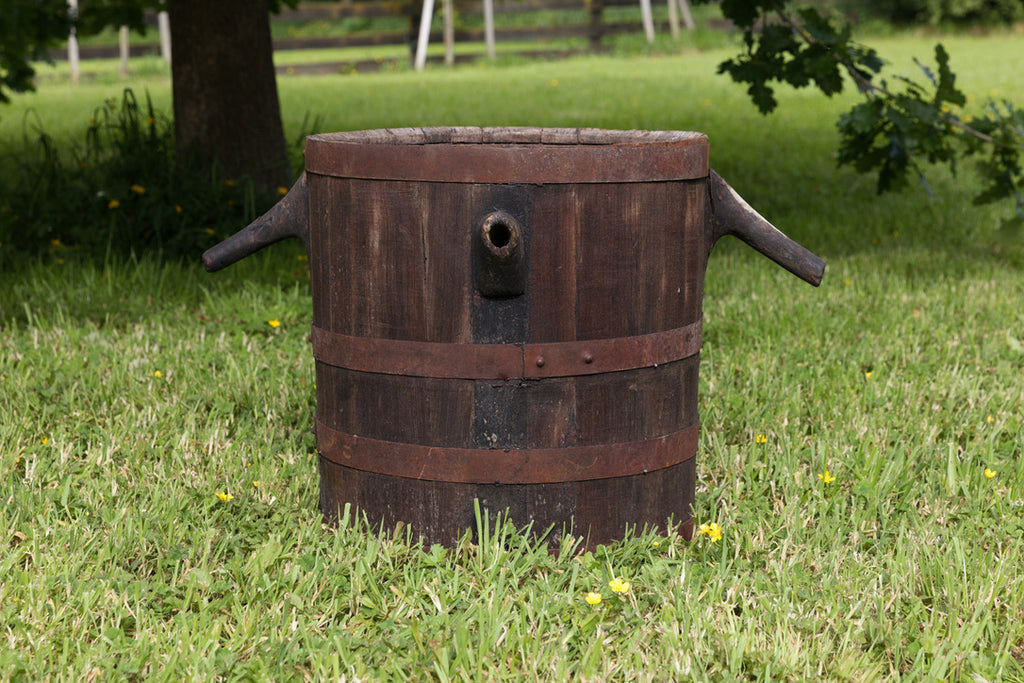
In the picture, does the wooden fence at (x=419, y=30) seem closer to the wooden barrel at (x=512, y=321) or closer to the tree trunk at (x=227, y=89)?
the tree trunk at (x=227, y=89)

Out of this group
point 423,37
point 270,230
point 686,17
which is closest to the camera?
point 270,230

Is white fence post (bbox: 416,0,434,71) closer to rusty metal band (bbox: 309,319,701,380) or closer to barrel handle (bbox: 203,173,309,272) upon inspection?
barrel handle (bbox: 203,173,309,272)

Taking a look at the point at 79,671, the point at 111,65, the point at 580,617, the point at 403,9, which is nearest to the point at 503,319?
the point at 580,617

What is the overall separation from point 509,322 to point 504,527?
483mm

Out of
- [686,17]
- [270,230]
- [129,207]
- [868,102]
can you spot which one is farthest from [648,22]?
[270,230]

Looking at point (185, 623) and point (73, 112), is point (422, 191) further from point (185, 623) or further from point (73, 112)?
point (73, 112)

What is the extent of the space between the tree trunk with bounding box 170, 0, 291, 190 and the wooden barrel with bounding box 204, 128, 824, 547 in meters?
3.49

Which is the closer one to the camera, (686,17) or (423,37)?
(423,37)

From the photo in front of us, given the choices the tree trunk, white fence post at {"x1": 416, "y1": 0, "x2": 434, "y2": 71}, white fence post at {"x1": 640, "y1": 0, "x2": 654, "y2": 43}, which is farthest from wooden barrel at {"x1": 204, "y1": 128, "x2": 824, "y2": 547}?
white fence post at {"x1": 640, "y1": 0, "x2": 654, "y2": 43}

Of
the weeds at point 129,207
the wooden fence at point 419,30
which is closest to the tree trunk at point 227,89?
the weeds at point 129,207

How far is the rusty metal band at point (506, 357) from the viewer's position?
2.49 m

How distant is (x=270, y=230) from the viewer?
9.21ft

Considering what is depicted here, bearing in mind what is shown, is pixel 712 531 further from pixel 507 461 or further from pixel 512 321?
pixel 512 321

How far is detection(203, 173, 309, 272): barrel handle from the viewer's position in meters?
2.79
